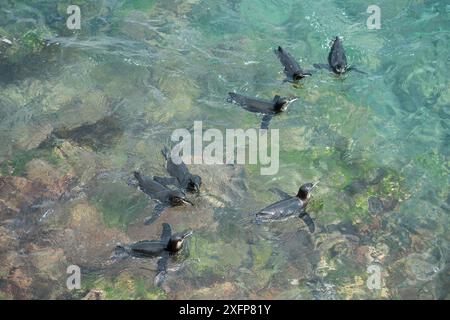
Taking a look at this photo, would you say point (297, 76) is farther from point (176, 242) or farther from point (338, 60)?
point (176, 242)

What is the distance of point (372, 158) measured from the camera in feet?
25.6

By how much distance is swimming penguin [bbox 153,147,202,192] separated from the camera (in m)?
6.98

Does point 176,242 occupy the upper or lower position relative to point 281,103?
lower

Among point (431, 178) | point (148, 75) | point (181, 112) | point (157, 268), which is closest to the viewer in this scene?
point (157, 268)

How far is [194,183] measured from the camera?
6965mm

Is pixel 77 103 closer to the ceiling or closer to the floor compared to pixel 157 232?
closer to the ceiling

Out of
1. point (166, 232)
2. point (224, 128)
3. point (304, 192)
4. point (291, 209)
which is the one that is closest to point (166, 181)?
point (166, 232)

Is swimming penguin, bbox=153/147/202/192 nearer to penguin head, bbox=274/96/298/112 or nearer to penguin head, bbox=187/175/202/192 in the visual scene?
penguin head, bbox=187/175/202/192

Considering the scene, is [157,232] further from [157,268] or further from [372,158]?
[372,158]

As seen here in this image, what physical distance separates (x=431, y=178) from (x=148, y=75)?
15.2 feet

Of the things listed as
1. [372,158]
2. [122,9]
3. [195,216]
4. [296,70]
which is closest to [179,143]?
[195,216]

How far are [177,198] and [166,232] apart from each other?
A: 439mm

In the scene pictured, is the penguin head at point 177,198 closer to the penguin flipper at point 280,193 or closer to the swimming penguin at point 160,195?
the swimming penguin at point 160,195

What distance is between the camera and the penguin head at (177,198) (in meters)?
6.70
